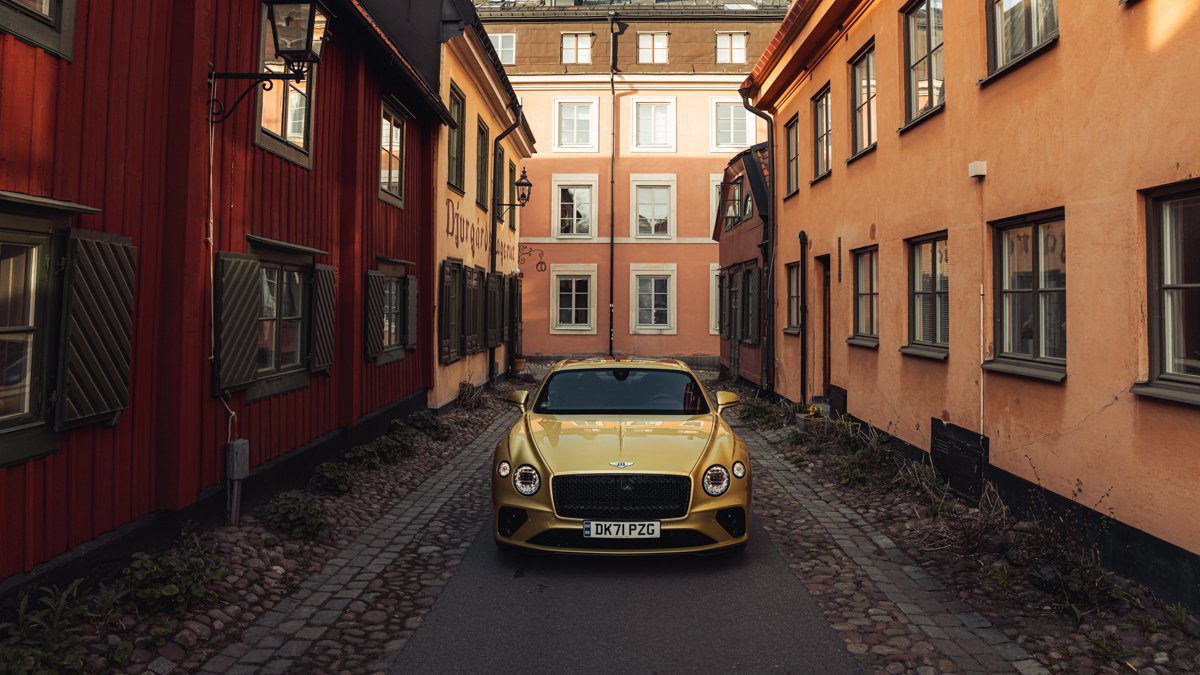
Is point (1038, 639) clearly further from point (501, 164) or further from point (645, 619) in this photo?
point (501, 164)

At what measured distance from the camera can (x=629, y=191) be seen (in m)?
28.6

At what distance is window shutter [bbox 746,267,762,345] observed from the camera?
16014mm

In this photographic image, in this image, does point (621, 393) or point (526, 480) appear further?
point (621, 393)

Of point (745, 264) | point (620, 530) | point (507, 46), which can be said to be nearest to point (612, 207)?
point (507, 46)

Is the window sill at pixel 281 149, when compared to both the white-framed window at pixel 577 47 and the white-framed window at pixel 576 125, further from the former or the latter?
the white-framed window at pixel 577 47

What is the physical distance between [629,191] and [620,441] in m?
23.6

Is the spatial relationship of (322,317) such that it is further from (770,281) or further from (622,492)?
(770,281)

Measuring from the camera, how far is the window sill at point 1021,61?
5883 mm

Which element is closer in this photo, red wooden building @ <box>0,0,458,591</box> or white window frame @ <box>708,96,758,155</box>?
red wooden building @ <box>0,0,458,591</box>

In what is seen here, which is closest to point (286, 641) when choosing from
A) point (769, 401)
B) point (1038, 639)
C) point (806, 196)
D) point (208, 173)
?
point (208, 173)

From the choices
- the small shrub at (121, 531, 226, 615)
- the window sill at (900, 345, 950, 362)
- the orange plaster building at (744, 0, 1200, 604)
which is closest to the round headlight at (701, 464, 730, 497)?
the orange plaster building at (744, 0, 1200, 604)

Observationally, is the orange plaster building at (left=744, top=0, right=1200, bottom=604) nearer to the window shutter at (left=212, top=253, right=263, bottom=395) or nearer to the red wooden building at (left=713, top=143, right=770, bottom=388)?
the red wooden building at (left=713, top=143, right=770, bottom=388)

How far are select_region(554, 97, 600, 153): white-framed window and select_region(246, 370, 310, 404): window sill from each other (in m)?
22.2

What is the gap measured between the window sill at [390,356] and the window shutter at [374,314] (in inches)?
4.7
